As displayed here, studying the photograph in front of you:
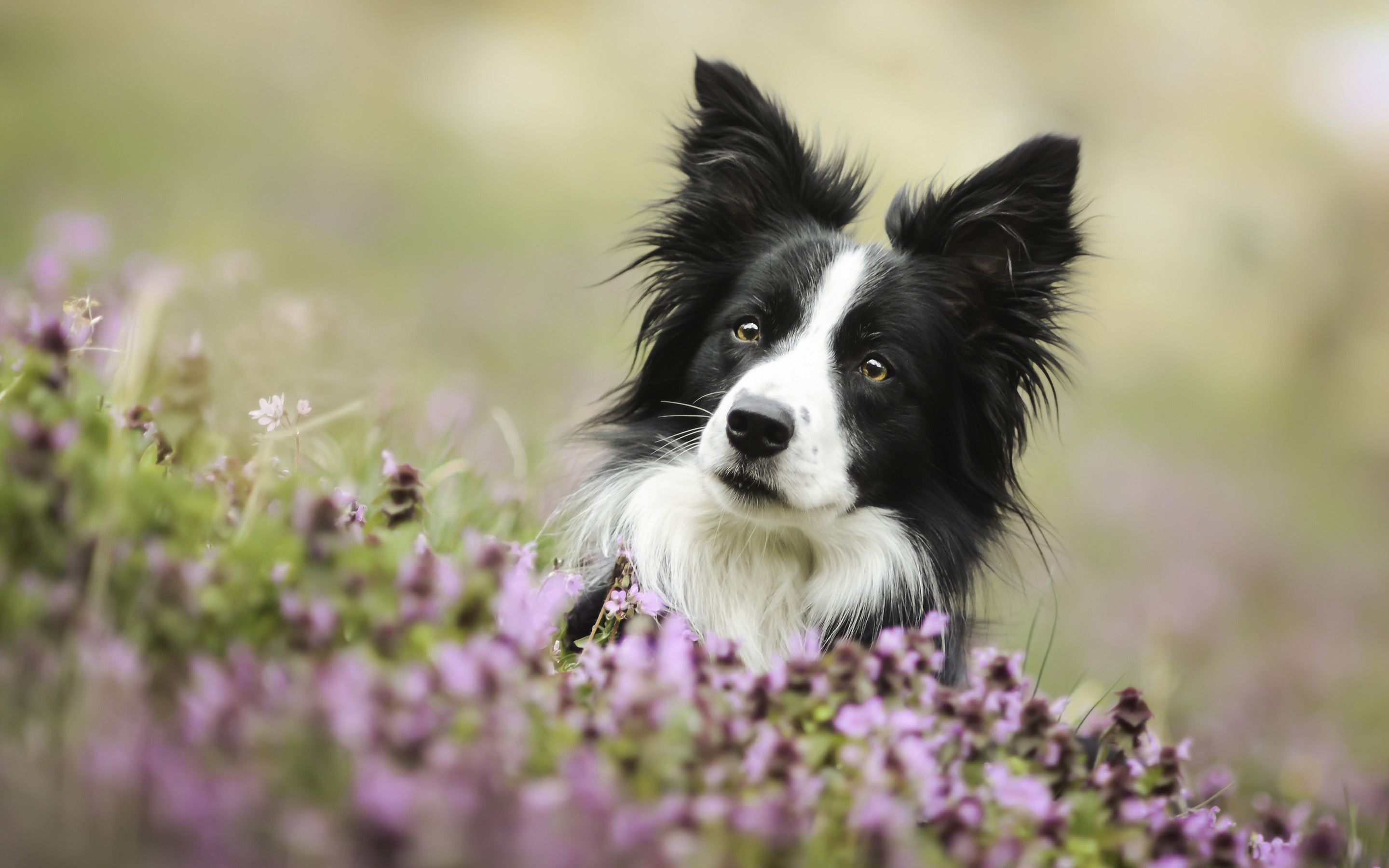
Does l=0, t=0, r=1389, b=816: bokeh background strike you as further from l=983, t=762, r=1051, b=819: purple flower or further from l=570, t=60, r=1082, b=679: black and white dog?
l=983, t=762, r=1051, b=819: purple flower

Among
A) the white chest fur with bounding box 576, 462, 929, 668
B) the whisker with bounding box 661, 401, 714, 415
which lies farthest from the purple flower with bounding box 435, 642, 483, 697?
the whisker with bounding box 661, 401, 714, 415

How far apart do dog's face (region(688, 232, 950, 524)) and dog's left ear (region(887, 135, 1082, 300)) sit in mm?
200

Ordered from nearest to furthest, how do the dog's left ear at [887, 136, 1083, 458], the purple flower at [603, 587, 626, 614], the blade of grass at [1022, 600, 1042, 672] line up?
the purple flower at [603, 587, 626, 614] → the blade of grass at [1022, 600, 1042, 672] → the dog's left ear at [887, 136, 1083, 458]

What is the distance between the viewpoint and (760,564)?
137 inches

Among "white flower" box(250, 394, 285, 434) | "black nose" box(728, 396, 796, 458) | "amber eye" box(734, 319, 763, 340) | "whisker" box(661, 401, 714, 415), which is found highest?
"amber eye" box(734, 319, 763, 340)

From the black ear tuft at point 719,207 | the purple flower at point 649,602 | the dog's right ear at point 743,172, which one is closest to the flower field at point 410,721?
the purple flower at point 649,602

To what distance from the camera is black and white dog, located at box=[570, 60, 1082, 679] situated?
3.27 m

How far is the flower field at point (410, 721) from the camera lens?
1.32 metres

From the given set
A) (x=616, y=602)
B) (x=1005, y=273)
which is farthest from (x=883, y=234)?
(x=616, y=602)

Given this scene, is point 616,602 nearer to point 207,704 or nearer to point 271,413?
point 271,413

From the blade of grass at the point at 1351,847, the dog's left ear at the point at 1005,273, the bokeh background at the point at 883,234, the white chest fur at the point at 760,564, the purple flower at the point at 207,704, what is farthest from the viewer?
the bokeh background at the point at 883,234

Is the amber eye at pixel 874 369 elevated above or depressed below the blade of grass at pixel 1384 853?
above

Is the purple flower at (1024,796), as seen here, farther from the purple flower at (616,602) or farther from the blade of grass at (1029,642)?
the purple flower at (616,602)

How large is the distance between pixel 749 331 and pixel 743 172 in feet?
2.68
